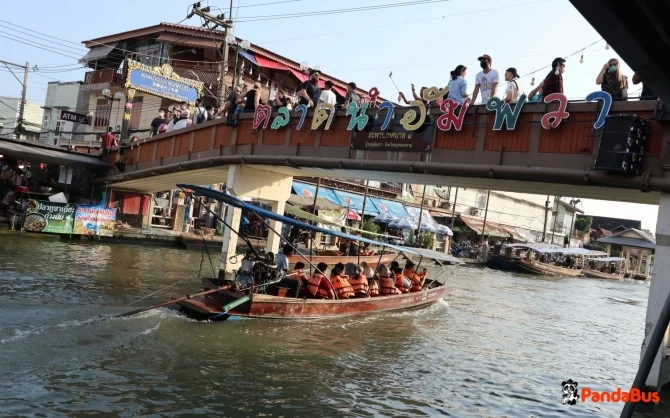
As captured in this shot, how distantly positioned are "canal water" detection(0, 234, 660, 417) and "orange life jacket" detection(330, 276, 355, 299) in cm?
65

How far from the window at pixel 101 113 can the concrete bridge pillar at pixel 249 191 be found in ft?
67.4

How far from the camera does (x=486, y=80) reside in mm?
12625

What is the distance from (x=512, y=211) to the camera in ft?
184

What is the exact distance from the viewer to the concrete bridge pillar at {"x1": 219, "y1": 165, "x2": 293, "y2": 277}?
16875 millimetres

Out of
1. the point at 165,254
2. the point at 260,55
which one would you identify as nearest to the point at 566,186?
the point at 165,254

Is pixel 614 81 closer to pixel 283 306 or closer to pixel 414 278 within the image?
pixel 283 306

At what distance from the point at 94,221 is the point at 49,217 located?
1832 mm

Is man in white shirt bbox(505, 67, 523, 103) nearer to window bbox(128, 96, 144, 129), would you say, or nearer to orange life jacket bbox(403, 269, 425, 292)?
orange life jacket bbox(403, 269, 425, 292)

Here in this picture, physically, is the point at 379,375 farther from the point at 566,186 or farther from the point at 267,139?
the point at 267,139

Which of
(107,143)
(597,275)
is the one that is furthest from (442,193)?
(107,143)

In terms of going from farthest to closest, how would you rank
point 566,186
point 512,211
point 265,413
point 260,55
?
point 512,211
point 260,55
point 566,186
point 265,413

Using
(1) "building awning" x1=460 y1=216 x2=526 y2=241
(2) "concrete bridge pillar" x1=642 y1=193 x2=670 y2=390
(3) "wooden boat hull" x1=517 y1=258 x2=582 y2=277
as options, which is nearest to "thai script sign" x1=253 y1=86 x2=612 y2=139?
(2) "concrete bridge pillar" x1=642 y1=193 x2=670 y2=390

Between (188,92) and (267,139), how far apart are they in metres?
8.80

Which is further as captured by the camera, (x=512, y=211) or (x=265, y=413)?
(x=512, y=211)
